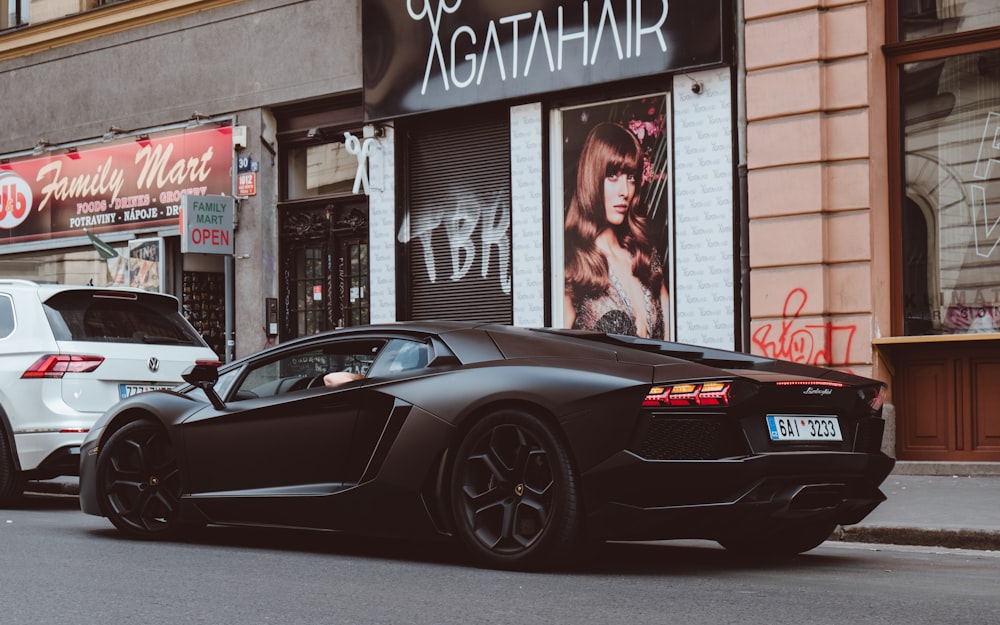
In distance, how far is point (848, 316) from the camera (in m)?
12.2

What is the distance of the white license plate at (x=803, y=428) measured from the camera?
19.0ft

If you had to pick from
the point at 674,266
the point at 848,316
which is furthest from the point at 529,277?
the point at 848,316

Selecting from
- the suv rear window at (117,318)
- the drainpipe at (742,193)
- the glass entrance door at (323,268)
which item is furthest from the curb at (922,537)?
the glass entrance door at (323,268)

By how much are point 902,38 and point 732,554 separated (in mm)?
7170

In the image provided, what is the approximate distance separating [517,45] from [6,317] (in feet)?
22.4

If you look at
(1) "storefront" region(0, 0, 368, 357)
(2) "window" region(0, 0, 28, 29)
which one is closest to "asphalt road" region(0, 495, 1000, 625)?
(1) "storefront" region(0, 0, 368, 357)

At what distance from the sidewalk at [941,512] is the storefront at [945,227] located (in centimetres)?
74

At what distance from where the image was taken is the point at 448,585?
223 inches

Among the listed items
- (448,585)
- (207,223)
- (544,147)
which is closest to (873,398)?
(448,585)

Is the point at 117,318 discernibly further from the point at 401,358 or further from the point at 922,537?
the point at 922,537

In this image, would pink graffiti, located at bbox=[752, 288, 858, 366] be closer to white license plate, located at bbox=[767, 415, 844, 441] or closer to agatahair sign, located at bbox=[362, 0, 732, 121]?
agatahair sign, located at bbox=[362, 0, 732, 121]

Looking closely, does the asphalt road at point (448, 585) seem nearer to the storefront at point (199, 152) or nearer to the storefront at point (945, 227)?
the storefront at point (945, 227)

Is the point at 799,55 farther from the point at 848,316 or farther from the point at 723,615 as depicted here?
the point at 723,615

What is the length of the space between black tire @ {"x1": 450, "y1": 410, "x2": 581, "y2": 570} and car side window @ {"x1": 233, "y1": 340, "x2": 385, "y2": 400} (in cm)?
97
